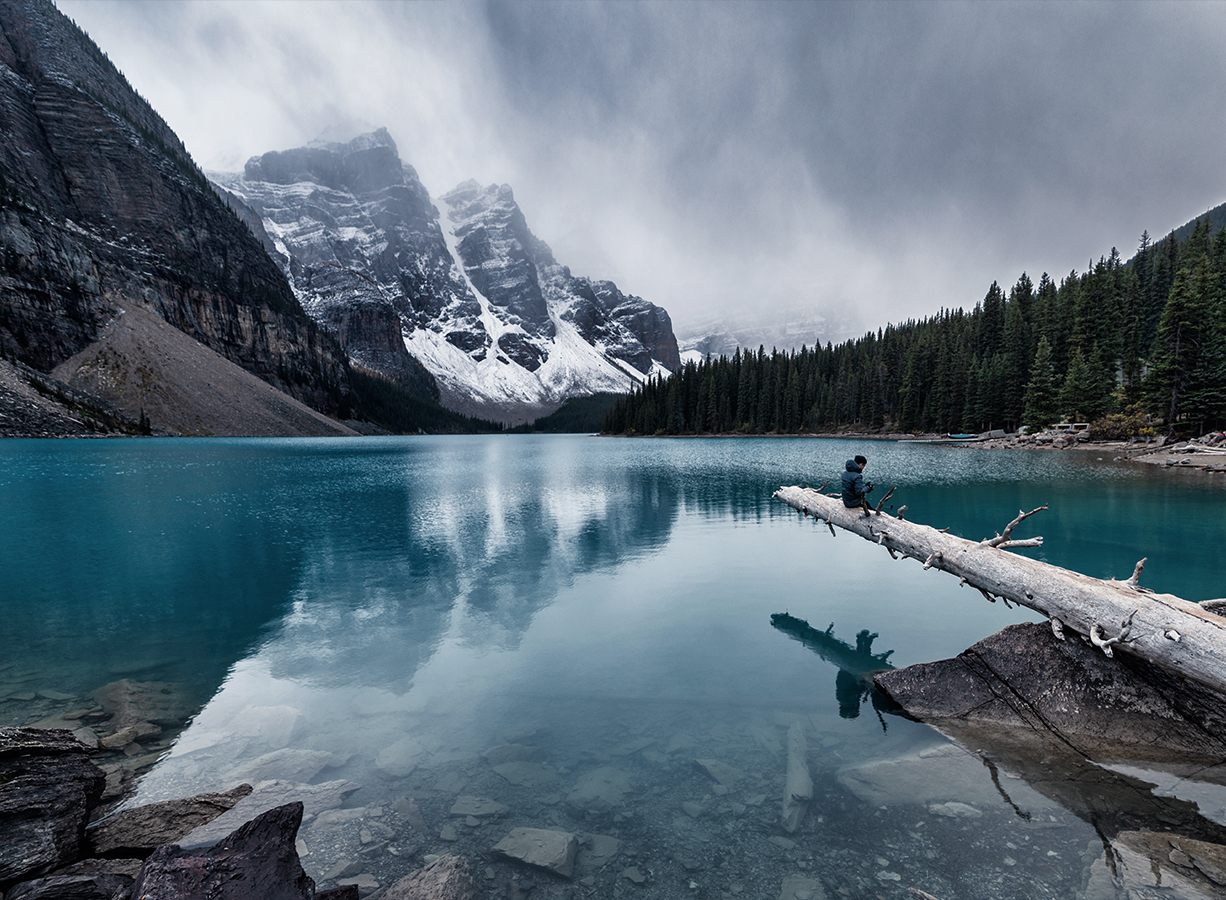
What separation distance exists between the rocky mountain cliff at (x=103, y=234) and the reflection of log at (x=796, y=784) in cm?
14046

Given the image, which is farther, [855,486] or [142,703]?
[855,486]

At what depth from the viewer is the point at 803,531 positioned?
24.1 m

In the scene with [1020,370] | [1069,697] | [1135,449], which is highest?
[1020,370]

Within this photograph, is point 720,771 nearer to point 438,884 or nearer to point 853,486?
point 438,884

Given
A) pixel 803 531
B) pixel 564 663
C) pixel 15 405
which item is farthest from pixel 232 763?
pixel 15 405

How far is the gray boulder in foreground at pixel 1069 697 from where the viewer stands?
24.5 ft

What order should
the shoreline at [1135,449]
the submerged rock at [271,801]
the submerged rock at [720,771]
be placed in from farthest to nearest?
the shoreline at [1135,449] → the submerged rock at [720,771] → the submerged rock at [271,801]

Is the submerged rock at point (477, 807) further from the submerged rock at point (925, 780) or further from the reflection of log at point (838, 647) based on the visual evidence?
the reflection of log at point (838, 647)

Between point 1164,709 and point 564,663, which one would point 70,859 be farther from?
point 1164,709

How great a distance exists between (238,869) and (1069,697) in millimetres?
11136

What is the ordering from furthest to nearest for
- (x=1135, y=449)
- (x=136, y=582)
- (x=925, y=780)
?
Answer: (x=1135, y=449) < (x=136, y=582) < (x=925, y=780)

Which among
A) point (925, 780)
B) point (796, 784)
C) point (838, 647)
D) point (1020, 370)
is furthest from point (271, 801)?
point (1020, 370)

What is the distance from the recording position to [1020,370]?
85750 mm

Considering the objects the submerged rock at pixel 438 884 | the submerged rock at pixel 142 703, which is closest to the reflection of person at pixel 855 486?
the submerged rock at pixel 438 884
